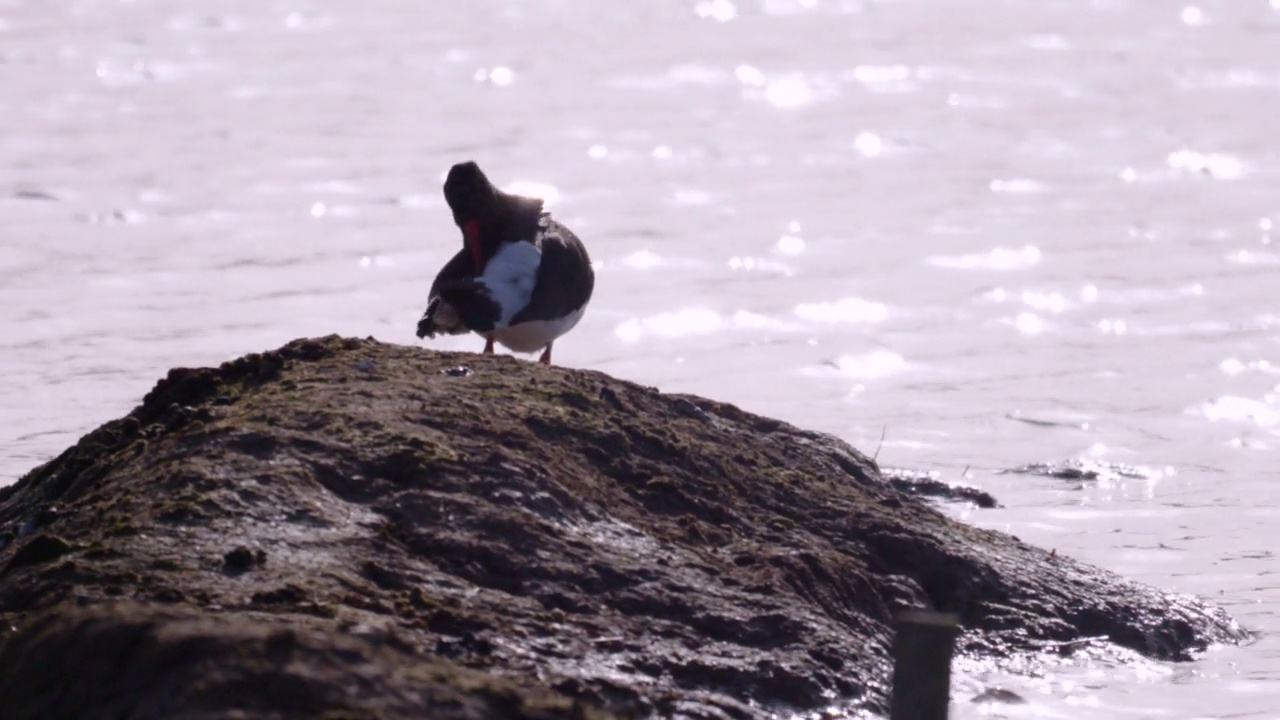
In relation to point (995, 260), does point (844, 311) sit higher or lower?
lower

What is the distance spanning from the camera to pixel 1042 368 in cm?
1115

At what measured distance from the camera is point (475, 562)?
4910 mm

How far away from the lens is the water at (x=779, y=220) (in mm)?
9555

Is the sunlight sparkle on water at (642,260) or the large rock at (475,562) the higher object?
the sunlight sparkle on water at (642,260)

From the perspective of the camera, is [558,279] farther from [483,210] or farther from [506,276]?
[483,210]

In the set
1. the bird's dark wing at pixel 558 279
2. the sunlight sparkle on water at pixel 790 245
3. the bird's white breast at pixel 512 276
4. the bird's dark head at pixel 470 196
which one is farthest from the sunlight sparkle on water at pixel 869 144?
the bird's white breast at pixel 512 276

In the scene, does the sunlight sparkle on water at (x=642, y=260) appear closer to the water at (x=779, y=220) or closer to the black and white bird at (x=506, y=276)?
the water at (x=779, y=220)

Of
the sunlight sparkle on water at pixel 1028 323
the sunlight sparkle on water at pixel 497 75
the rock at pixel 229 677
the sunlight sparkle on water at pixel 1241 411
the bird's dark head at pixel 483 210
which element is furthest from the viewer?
the sunlight sparkle on water at pixel 497 75

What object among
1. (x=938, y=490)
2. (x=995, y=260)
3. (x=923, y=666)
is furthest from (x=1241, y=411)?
(x=923, y=666)

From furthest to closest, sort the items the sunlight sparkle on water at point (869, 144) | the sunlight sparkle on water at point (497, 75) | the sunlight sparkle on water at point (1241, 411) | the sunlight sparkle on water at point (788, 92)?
the sunlight sparkle on water at point (497, 75), the sunlight sparkle on water at point (788, 92), the sunlight sparkle on water at point (869, 144), the sunlight sparkle on water at point (1241, 411)

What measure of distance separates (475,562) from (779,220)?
932 cm

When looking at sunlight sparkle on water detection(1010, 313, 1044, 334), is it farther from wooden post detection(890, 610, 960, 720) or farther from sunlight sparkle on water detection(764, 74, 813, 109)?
wooden post detection(890, 610, 960, 720)

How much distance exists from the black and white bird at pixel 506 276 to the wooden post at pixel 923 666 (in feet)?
13.3

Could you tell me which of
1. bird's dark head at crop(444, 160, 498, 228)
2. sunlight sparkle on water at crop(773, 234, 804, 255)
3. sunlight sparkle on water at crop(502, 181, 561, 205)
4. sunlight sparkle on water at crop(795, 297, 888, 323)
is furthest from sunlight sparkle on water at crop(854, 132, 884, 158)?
bird's dark head at crop(444, 160, 498, 228)
